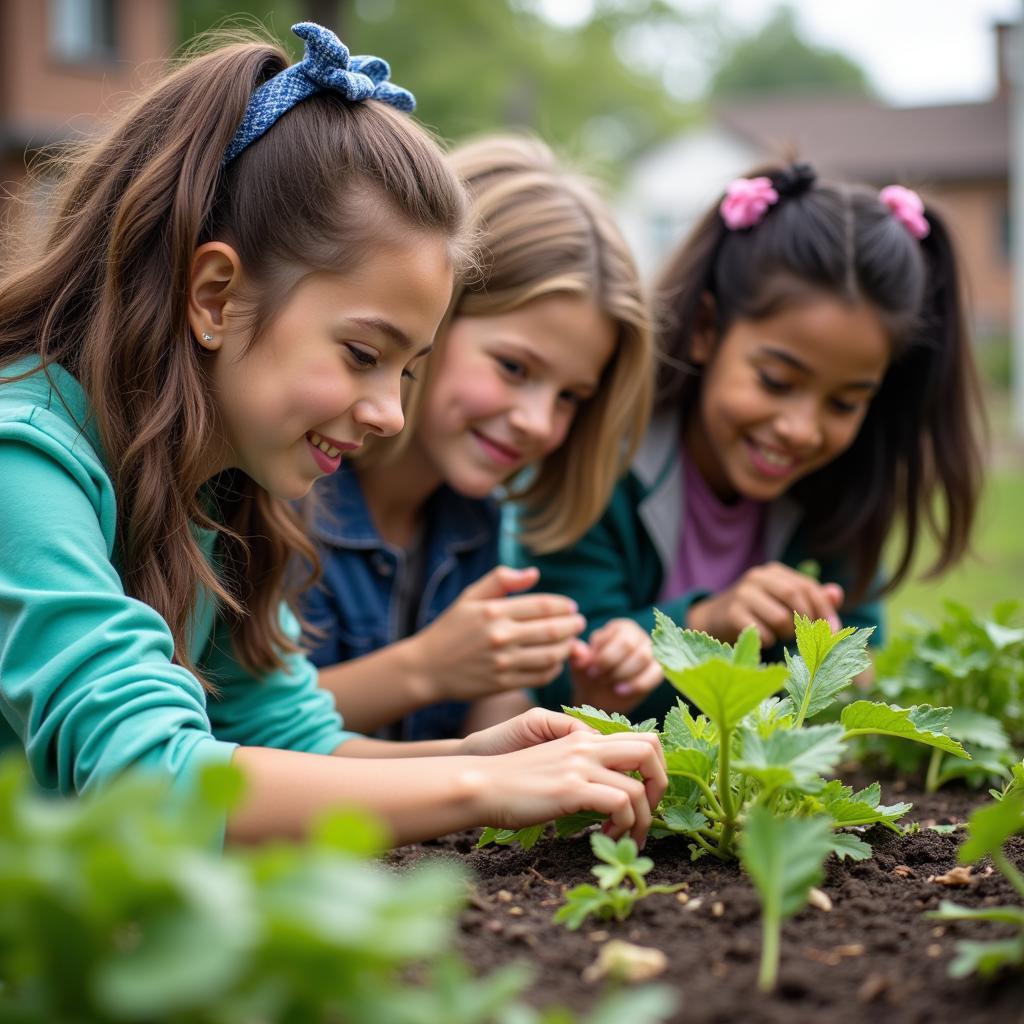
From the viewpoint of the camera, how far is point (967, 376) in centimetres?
336

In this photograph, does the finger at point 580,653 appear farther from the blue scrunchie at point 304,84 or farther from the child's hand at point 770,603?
the blue scrunchie at point 304,84

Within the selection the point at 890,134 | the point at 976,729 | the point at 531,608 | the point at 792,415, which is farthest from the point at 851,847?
A: the point at 890,134

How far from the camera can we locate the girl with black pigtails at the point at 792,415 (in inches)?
118

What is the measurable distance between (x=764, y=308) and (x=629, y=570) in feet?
2.47

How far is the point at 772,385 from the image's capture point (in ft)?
9.98

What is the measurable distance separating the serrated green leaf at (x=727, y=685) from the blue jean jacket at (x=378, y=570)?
1586mm

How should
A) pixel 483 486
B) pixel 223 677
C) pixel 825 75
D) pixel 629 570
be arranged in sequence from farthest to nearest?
pixel 825 75 → pixel 629 570 → pixel 483 486 → pixel 223 677

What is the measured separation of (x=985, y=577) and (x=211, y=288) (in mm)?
5654

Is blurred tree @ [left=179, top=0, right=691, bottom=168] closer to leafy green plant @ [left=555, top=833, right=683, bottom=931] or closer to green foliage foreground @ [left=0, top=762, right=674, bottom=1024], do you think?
leafy green plant @ [left=555, top=833, right=683, bottom=931]

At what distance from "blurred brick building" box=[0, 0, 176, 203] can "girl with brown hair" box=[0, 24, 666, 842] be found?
12669 millimetres

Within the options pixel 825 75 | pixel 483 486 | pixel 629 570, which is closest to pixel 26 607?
pixel 483 486

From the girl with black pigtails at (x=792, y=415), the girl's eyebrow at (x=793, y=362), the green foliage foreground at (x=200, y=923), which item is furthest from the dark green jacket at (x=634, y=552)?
the green foliage foreground at (x=200, y=923)

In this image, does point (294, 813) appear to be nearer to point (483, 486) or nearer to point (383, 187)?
point (383, 187)

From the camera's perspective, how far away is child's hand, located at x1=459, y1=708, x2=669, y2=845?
1.36 meters
